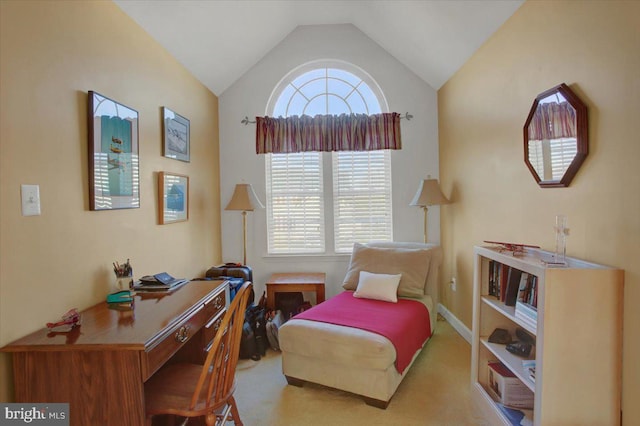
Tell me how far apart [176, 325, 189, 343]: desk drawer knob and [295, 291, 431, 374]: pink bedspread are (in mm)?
1014

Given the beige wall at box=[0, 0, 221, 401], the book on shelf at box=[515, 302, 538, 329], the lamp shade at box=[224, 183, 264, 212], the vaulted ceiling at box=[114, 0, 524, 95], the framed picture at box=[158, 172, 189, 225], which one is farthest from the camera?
the lamp shade at box=[224, 183, 264, 212]

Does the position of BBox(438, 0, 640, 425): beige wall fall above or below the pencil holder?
above

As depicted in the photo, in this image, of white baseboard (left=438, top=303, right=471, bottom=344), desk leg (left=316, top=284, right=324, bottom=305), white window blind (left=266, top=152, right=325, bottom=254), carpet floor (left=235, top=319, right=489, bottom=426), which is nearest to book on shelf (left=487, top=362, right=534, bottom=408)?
carpet floor (left=235, top=319, right=489, bottom=426)

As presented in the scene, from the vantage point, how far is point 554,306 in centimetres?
151

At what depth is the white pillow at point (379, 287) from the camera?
290cm

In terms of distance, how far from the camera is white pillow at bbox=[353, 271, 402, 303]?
9.51 feet

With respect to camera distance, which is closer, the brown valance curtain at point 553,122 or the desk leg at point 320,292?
the brown valance curtain at point 553,122

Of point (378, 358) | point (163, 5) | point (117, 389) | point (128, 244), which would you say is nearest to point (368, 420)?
point (378, 358)

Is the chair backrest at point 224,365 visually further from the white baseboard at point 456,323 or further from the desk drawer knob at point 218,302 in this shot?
the white baseboard at point 456,323

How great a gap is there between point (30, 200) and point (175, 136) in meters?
1.45

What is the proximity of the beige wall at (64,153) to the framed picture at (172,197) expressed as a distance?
2.5 inches

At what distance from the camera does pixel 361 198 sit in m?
3.90

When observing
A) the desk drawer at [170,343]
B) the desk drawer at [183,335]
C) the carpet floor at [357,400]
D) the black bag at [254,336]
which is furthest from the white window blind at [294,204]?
the desk drawer at [170,343]

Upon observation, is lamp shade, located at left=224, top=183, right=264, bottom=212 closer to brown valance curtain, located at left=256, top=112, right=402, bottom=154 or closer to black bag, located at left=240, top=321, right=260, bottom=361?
brown valance curtain, located at left=256, top=112, right=402, bottom=154
